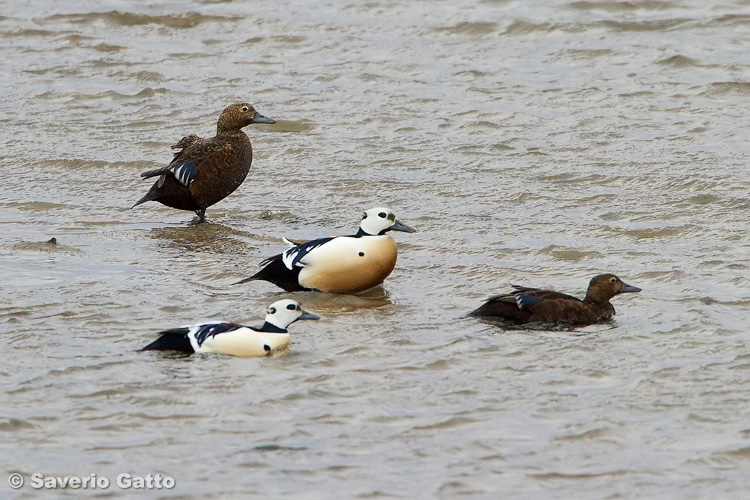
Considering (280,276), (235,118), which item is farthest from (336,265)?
(235,118)

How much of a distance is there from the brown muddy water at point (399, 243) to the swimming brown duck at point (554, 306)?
0.49ft

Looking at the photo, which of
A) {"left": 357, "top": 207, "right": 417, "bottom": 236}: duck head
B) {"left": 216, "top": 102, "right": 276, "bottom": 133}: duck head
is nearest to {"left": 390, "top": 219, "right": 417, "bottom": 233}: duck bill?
{"left": 357, "top": 207, "right": 417, "bottom": 236}: duck head

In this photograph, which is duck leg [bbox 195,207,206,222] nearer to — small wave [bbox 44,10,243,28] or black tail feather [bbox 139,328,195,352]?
black tail feather [bbox 139,328,195,352]

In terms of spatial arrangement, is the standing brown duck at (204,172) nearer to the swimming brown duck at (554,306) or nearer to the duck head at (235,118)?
the duck head at (235,118)

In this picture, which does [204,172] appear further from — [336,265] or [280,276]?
[336,265]

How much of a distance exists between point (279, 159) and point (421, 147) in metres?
1.46

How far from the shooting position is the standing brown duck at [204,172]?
1044cm

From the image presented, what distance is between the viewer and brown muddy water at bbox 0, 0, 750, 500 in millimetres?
5449

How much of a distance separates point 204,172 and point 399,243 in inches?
76.0

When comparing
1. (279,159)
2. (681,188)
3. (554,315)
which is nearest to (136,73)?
(279,159)

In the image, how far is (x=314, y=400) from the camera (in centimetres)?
602

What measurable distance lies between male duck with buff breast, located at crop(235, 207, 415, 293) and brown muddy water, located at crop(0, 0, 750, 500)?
0.46 feet

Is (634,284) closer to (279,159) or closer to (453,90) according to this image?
(279,159)

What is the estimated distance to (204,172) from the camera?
1044cm
